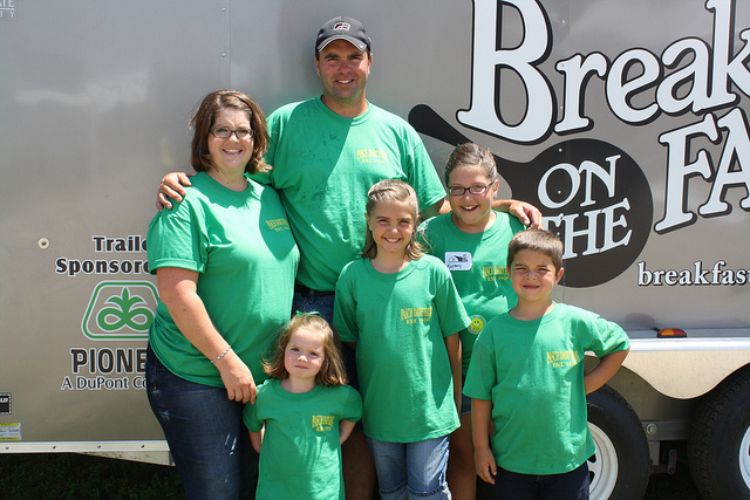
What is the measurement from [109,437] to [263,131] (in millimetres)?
1647

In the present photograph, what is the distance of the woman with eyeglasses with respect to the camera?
2.18 meters

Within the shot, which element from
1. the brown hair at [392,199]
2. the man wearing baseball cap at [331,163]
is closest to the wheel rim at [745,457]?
the man wearing baseball cap at [331,163]

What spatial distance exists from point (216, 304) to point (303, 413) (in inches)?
19.1

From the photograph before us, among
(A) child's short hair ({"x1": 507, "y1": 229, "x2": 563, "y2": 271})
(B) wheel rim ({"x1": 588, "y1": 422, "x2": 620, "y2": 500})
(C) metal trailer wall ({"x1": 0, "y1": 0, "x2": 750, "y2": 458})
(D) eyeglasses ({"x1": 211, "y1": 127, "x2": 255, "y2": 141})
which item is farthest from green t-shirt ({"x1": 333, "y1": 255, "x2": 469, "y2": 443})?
(B) wheel rim ({"x1": 588, "y1": 422, "x2": 620, "y2": 500})

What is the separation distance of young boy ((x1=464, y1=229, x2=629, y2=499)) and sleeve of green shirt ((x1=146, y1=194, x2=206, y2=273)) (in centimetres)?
102

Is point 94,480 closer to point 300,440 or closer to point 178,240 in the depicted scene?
point 300,440

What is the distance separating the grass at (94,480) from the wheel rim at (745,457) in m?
0.52

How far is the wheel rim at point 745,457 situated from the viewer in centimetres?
318

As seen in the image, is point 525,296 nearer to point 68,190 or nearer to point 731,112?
point 731,112

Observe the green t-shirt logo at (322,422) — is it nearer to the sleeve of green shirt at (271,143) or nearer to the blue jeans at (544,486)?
the blue jeans at (544,486)

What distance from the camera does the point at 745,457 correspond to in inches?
126

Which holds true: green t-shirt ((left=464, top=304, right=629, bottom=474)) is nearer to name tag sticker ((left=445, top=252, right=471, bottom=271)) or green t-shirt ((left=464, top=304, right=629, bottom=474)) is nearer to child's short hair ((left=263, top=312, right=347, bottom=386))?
name tag sticker ((left=445, top=252, right=471, bottom=271))

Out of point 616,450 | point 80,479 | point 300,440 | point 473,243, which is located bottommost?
point 80,479

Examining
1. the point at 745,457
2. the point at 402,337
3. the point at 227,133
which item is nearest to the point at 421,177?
the point at 402,337
